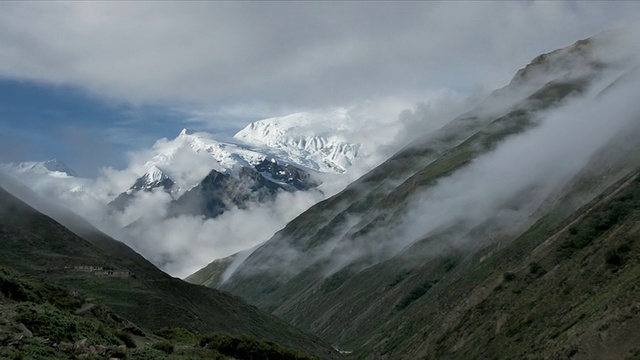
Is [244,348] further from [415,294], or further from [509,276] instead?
[415,294]

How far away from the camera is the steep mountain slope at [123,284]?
4471 inches

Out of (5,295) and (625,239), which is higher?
(5,295)

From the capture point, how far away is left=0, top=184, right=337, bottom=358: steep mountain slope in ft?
373

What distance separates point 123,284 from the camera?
124 m

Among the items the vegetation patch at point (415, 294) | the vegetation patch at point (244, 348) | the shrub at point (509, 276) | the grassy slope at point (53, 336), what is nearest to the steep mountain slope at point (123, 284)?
the vegetation patch at point (415, 294)

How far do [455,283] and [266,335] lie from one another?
52111 mm

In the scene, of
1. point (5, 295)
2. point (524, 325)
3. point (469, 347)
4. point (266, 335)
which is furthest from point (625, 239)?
point (266, 335)

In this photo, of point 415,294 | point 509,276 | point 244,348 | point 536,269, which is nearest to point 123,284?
point 244,348

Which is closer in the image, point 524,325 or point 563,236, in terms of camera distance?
point 524,325

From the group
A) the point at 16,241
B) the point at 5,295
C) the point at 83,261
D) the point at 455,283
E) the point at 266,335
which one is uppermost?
the point at 16,241

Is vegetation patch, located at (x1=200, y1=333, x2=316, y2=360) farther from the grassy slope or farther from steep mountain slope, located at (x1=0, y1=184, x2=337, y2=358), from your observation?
steep mountain slope, located at (x1=0, y1=184, x2=337, y2=358)

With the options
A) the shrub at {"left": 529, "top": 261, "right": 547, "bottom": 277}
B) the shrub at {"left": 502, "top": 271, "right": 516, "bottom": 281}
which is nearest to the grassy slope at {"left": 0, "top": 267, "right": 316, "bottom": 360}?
the shrub at {"left": 529, "top": 261, "right": 547, "bottom": 277}

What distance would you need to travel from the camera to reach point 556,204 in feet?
498

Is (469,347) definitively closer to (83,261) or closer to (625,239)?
(625,239)
